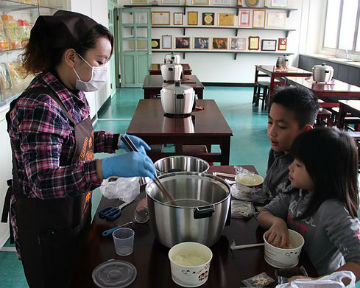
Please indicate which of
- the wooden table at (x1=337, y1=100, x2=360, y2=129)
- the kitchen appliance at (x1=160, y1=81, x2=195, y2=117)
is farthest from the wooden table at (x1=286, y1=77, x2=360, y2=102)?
the kitchen appliance at (x1=160, y1=81, x2=195, y2=117)

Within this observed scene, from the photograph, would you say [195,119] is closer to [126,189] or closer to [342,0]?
[126,189]

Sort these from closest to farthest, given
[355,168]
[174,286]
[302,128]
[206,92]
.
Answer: [174,286] < [355,168] < [302,128] < [206,92]

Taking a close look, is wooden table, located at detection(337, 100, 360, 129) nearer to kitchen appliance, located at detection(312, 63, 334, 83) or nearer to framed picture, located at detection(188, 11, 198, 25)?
kitchen appliance, located at detection(312, 63, 334, 83)

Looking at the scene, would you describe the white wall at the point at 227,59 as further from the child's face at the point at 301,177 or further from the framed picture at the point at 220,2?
the child's face at the point at 301,177

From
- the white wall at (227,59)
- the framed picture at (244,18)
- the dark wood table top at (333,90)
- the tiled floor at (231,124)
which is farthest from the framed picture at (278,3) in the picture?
the dark wood table top at (333,90)

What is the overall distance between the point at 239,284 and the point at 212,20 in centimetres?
765

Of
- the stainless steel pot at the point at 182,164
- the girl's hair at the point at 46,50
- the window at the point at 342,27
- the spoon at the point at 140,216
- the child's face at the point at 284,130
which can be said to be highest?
the window at the point at 342,27

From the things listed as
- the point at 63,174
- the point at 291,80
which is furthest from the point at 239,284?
→ the point at 291,80

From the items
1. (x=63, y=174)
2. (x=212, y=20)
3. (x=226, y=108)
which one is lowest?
(x=226, y=108)

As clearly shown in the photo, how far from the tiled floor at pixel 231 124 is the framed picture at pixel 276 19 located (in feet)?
5.14

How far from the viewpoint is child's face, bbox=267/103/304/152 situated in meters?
1.20

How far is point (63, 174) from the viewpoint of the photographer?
87cm

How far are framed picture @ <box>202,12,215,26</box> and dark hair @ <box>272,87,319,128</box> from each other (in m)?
7.00

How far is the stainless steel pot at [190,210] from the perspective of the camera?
2.69 ft
